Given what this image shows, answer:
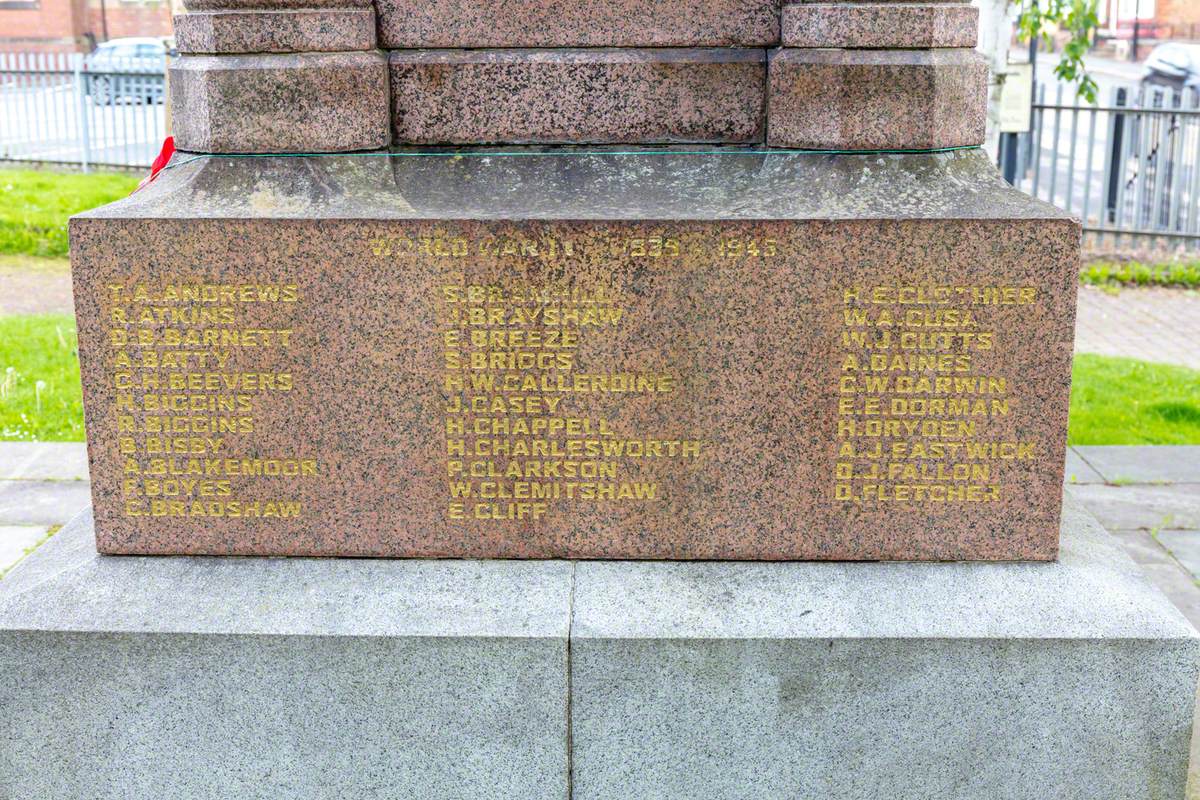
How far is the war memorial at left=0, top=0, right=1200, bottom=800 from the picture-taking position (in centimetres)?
342

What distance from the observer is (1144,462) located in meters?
6.29

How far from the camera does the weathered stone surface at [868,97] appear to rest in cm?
363

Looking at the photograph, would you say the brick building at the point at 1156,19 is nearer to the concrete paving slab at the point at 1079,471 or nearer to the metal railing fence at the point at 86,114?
the metal railing fence at the point at 86,114

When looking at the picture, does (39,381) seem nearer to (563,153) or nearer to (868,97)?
(563,153)

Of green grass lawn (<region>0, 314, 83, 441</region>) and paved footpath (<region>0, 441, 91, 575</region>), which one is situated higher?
paved footpath (<region>0, 441, 91, 575</region>)

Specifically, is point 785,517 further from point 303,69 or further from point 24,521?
point 24,521

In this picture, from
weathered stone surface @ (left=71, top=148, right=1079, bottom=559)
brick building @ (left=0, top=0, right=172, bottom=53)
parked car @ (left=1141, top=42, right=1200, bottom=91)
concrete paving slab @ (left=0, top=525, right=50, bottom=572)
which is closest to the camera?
weathered stone surface @ (left=71, top=148, right=1079, bottom=559)

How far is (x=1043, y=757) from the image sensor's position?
343 centimetres

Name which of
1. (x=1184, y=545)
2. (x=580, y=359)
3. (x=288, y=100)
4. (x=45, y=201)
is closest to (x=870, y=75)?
(x=580, y=359)

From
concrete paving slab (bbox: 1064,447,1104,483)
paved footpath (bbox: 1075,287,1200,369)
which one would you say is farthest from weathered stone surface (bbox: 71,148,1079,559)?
paved footpath (bbox: 1075,287,1200,369)

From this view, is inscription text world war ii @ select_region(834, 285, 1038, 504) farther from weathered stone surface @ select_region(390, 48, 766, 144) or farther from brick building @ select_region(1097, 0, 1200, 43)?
brick building @ select_region(1097, 0, 1200, 43)

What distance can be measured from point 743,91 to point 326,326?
1276 millimetres

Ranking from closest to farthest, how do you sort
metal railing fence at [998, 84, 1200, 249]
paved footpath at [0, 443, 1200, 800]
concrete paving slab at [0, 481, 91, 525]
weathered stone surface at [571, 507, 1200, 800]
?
weathered stone surface at [571, 507, 1200, 800] < paved footpath at [0, 443, 1200, 800] < concrete paving slab at [0, 481, 91, 525] < metal railing fence at [998, 84, 1200, 249]

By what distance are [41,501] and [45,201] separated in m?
10.7
